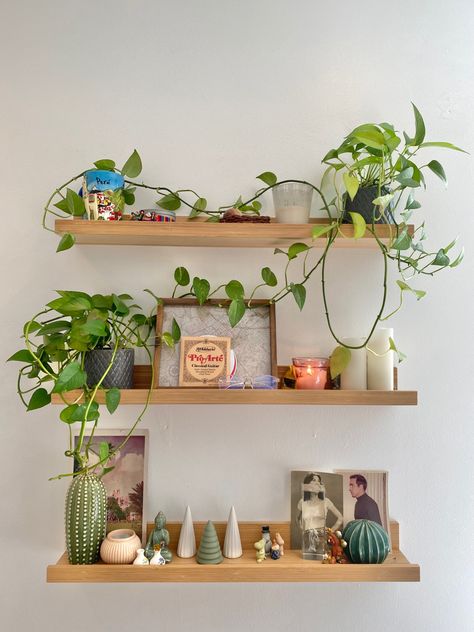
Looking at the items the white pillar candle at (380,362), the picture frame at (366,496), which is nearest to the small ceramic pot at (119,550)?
the picture frame at (366,496)

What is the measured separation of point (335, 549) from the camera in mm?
1052

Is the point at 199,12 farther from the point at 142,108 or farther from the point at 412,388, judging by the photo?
the point at 412,388

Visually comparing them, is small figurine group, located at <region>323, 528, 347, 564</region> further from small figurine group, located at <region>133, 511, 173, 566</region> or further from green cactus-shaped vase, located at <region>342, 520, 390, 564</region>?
small figurine group, located at <region>133, 511, 173, 566</region>

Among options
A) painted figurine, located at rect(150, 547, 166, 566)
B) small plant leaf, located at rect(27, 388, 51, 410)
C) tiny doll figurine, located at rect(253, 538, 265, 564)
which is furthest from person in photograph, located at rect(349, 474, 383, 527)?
small plant leaf, located at rect(27, 388, 51, 410)

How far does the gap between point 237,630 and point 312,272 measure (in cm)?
83

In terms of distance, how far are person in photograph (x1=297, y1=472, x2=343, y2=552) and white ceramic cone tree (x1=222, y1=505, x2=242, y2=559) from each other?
14 cm

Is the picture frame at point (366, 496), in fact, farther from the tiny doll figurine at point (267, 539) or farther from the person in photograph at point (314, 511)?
the tiny doll figurine at point (267, 539)

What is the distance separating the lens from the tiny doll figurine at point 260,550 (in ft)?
3.45

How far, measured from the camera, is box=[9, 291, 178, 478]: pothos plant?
95 centimetres

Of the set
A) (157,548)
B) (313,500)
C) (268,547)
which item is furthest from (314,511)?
(157,548)

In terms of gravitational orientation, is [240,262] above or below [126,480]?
above

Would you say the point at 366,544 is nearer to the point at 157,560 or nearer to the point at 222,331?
the point at 157,560

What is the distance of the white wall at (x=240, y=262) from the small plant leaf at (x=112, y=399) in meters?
0.21

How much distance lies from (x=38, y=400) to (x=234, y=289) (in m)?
0.46
